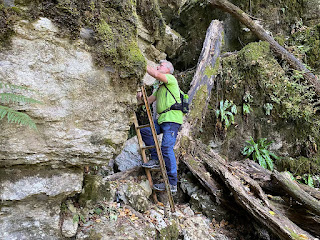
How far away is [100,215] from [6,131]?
1.93 meters

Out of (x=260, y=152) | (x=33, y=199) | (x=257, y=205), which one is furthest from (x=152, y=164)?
(x=260, y=152)

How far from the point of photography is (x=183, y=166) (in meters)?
6.16

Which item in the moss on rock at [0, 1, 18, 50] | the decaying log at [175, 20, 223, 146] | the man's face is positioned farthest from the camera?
the decaying log at [175, 20, 223, 146]

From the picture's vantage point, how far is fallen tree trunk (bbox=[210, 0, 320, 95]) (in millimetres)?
7936

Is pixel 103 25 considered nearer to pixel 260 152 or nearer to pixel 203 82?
pixel 203 82

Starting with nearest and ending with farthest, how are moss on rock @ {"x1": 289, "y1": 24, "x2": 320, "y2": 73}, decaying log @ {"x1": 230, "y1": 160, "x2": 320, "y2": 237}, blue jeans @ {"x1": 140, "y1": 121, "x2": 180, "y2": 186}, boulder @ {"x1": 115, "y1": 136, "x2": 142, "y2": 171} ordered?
decaying log @ {"x1": 230, "y1": 160, "x2": 320, "y2": 237} → blue jeans @ {"x1": 140, "y1": 121, "x2": 180, "y2": 186} → boulder @ {"x1": 115, "y1": 136, "x2": 142, "y2": 171} → moss on rock @ {"x1": 289, "y1": 24, "x2": 320, "y2": 73}

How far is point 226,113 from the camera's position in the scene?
7.95m

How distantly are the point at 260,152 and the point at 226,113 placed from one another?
1707 mm

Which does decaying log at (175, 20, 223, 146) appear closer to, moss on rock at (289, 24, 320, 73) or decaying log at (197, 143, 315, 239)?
decaying log at (197, 143, 315, 239)

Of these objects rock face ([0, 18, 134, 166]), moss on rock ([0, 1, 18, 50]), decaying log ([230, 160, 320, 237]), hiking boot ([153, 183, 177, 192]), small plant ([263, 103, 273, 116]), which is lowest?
decaying log ([230, 160, 320, 237])

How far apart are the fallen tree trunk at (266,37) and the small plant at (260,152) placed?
258 centimetres

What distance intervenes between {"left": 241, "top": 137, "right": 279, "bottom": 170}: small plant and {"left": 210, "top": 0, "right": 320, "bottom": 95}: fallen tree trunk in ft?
8.47

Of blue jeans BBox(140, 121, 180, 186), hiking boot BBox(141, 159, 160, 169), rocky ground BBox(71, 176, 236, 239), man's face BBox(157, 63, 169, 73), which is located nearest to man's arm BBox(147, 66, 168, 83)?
man's face BBox(157, 63, 169, 73)

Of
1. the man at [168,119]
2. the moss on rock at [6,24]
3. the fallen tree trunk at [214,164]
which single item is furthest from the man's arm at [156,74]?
the fallen tree trunk at [214,164]
